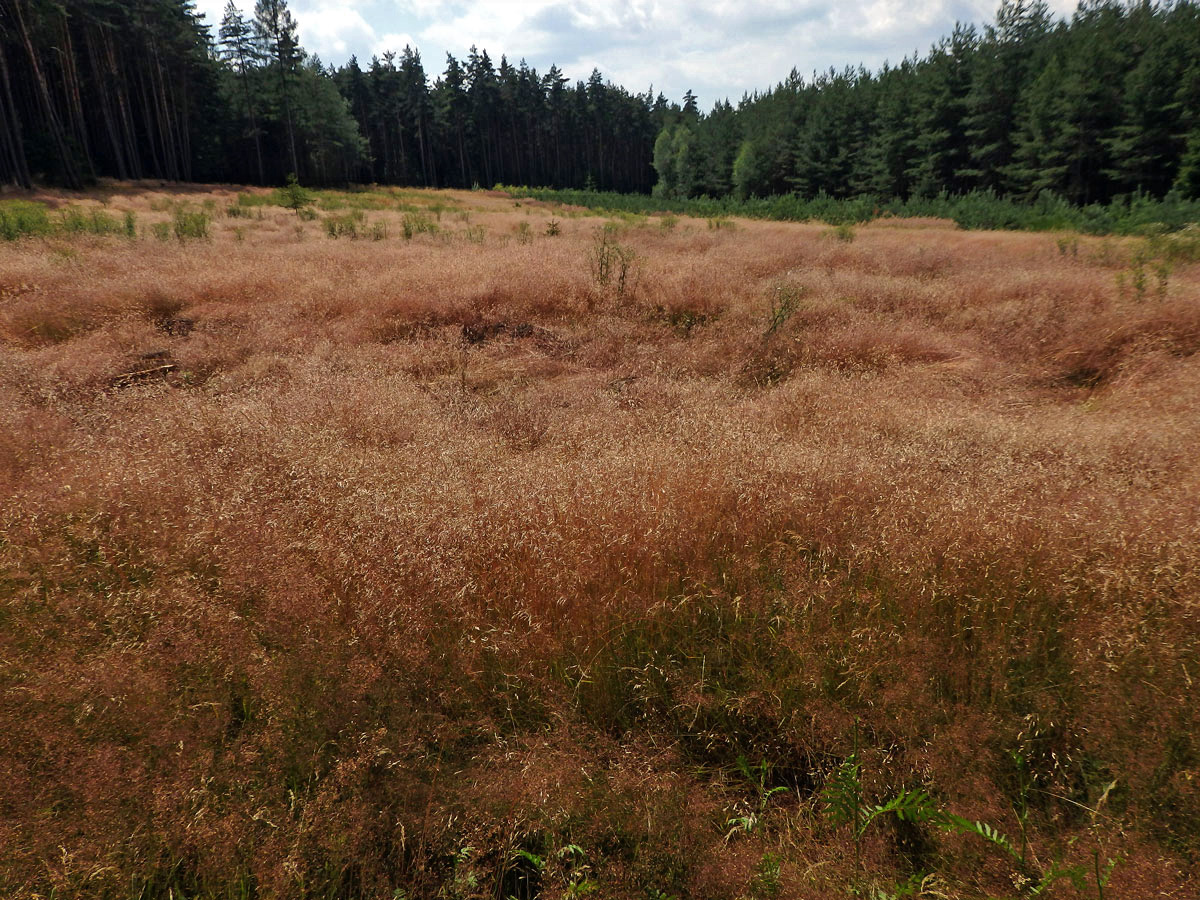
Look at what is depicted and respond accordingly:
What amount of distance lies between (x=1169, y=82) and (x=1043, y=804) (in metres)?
40.3

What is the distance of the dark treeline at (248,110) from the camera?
3091cm

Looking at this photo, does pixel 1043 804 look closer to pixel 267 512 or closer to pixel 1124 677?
pixel 1124 677

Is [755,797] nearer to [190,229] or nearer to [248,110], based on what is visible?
[190,229]

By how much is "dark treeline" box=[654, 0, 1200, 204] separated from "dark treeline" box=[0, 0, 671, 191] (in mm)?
→ 30080

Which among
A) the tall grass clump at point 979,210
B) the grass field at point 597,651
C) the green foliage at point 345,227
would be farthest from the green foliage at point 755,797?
the tall grass clump at point 979,210

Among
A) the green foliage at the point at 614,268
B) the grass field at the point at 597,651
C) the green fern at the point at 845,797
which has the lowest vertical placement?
the green fern at the point at 845,797

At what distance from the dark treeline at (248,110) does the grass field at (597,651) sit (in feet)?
120


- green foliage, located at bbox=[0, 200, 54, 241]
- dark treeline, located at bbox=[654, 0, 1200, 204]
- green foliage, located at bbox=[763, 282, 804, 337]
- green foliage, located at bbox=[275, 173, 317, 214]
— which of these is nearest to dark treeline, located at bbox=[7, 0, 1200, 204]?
dark treeline, located at bbox=[654, 0, 1200, 204]

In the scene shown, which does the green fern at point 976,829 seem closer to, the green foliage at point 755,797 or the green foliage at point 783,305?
the green foliage at point 755,797

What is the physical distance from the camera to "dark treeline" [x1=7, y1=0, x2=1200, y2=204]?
94.6ft

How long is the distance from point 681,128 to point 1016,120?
4303cm

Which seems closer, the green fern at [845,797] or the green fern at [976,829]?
the green fern at [976,829]

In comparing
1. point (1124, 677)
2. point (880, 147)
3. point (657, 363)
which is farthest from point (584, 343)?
point (880, 147)

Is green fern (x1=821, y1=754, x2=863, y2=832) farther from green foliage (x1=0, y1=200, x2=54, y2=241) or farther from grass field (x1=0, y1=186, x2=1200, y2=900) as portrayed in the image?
green foliage (x1=0, y1=200, x2=54, y2=241)
